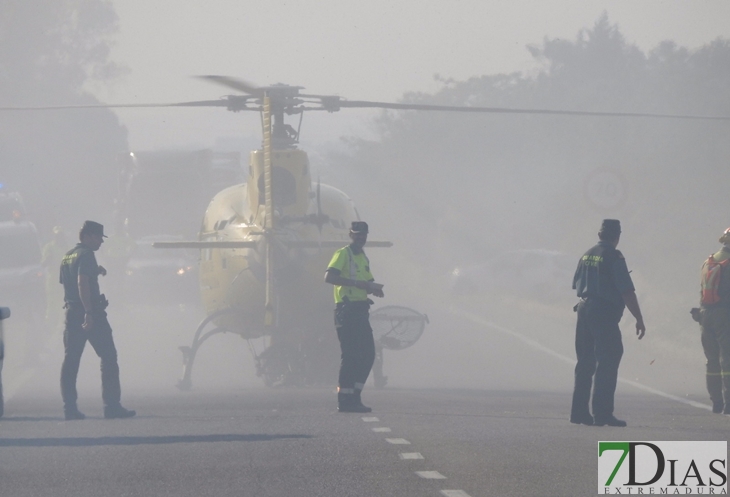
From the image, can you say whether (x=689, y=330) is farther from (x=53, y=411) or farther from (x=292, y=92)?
(x=53, y=411)

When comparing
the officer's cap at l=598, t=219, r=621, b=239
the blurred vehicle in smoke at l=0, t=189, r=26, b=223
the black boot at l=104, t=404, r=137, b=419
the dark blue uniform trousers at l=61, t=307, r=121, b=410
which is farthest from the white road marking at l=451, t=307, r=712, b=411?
the blurred vehicle in smoke at l=0, t=189, r=26, b=223

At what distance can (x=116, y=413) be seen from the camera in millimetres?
10906

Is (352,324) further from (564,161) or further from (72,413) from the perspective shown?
(564,161)

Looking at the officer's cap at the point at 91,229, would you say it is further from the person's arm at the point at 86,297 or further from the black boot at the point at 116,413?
the black boot at the point at 116,413

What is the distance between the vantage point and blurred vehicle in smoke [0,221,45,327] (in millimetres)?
19586

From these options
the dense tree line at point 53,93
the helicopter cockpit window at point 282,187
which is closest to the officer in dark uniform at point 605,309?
the helicopter cockpit window at point 282,187

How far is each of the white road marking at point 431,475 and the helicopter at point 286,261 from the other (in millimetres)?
7238

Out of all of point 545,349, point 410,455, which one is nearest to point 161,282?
point 545,349

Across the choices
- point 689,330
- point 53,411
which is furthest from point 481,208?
point 53,411

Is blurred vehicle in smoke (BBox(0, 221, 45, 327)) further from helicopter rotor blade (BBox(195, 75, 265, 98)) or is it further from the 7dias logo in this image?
the 7dias logo

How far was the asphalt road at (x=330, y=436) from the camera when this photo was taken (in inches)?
282

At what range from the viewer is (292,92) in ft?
48.7

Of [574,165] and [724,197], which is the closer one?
[724,197]

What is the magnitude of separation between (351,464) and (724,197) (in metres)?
41.9
